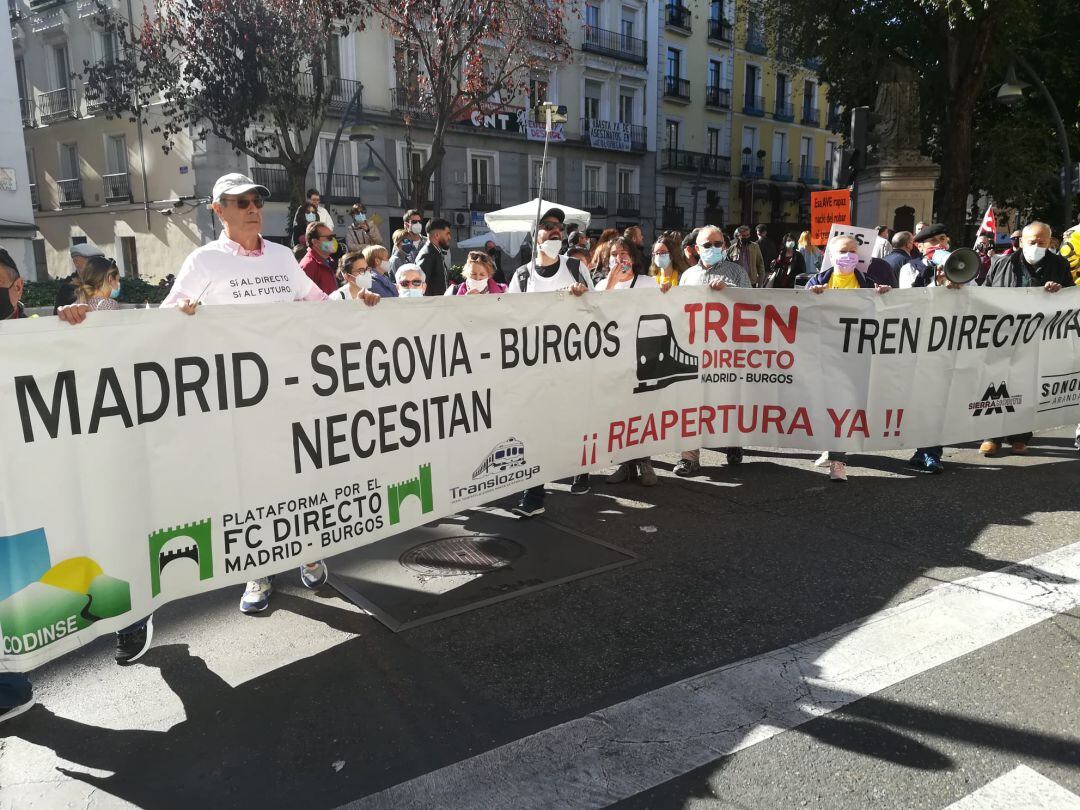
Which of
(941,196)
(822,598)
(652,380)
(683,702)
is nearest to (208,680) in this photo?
(683,702)

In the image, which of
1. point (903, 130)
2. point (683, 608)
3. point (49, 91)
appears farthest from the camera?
point (49, 91)

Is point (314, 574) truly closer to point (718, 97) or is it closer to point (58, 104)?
point (58, 104)

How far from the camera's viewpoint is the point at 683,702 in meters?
3.22

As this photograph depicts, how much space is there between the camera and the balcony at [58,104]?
95.4 feet

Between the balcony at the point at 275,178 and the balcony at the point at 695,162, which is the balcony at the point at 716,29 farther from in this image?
the balcony at the point at 275,178

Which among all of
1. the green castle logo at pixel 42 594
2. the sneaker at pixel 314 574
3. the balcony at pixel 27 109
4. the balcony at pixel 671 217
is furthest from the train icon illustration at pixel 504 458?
the balcony at pixel 671 217

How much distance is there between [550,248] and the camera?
229 inches

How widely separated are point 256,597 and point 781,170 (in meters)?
47.8

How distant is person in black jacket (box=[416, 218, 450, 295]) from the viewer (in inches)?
317

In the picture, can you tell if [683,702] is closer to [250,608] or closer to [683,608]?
[683,608]

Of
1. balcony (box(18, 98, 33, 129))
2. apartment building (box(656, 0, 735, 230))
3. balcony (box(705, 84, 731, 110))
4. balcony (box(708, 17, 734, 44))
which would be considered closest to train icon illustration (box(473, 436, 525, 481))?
balcony (box(18, 98, 33, 129))

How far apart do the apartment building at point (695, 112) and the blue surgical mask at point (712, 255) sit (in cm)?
3525

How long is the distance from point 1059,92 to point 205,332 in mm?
26300

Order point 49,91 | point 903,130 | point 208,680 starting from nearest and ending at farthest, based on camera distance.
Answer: point 208,680
point 903,130
point 49,91
